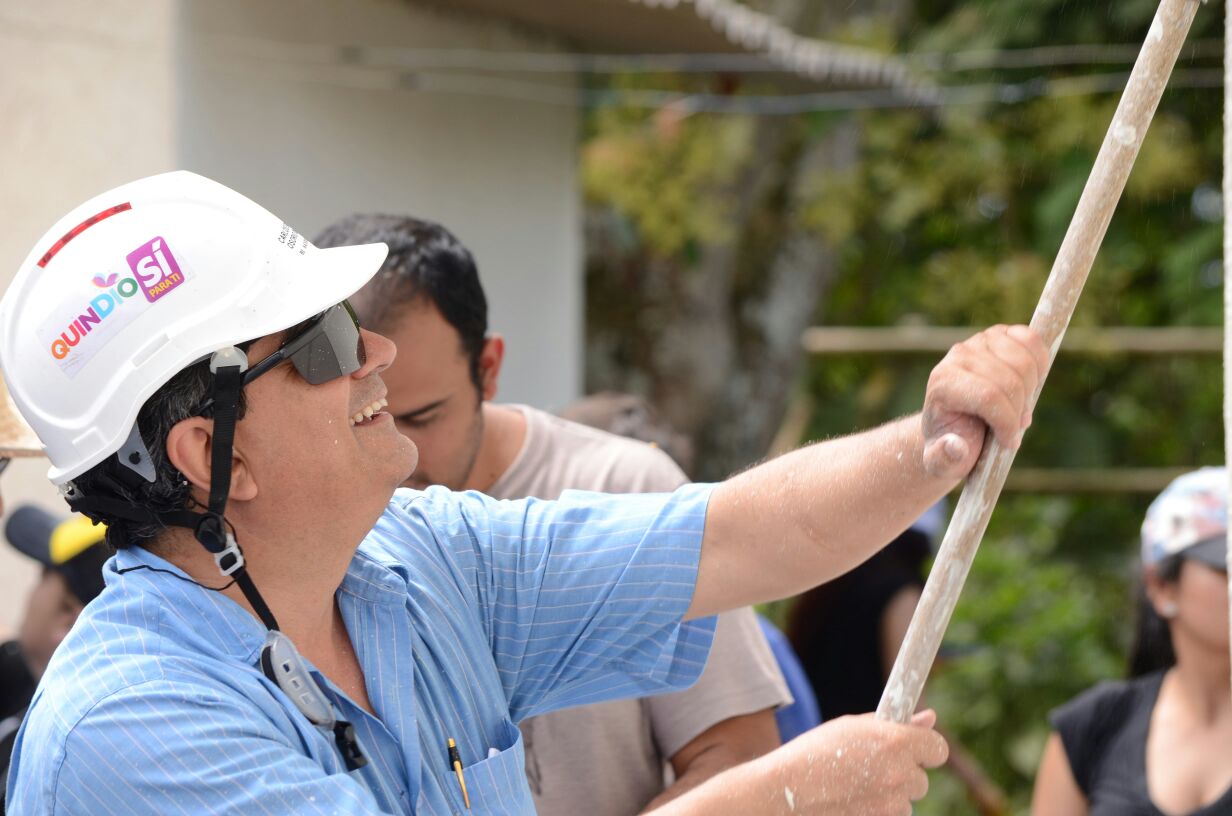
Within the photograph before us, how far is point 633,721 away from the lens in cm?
269

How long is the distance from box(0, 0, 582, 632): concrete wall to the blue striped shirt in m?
3.33

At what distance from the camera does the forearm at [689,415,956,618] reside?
205 centimetres

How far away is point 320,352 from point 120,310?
0.27 meters

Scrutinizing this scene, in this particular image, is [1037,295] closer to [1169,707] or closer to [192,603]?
[1169,707]

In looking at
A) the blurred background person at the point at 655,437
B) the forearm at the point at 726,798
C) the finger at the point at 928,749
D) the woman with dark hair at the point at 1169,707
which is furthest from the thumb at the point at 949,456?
the woman with dark hair at the point at 1169,707

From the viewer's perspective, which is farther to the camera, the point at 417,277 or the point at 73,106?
the point at 73,106

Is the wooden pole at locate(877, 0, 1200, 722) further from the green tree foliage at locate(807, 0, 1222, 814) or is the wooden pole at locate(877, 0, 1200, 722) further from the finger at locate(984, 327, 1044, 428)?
the green tree foliage at locate(807, 0, 1222, 814)

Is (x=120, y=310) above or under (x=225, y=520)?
above

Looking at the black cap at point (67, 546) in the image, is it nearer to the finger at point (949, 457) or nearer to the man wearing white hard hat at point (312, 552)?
the man wearing white hard hat at point (312, 552)

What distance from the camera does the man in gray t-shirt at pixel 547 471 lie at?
263cm

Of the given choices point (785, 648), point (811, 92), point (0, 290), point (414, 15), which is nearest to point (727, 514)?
point (785, 648)

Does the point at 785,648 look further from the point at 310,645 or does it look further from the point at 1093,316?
the point at 1093,316

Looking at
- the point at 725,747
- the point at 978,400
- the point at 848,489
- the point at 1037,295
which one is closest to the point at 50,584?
the point at 725,747

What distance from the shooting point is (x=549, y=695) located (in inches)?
87.8
